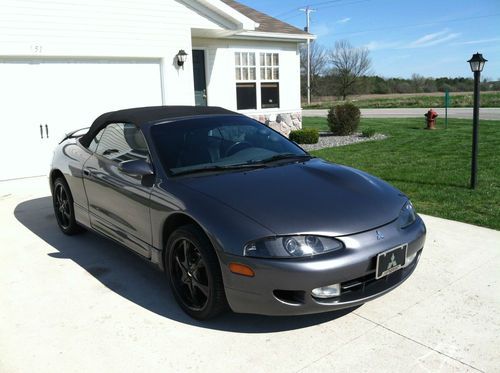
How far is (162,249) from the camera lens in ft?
11.8

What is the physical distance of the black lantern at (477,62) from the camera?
684 cm

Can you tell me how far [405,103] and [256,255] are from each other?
38.3 metres

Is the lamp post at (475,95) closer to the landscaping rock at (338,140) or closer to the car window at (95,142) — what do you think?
the car window at (95,142)

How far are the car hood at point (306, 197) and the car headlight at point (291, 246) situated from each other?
48 mm

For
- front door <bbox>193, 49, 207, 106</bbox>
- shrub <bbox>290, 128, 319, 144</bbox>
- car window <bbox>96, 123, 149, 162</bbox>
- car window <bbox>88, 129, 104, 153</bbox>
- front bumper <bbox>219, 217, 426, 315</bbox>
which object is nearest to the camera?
front bumper <bbox>219, 217, 426, 315</bbox>

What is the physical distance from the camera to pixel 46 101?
367 inches

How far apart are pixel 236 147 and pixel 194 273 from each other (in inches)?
53.1

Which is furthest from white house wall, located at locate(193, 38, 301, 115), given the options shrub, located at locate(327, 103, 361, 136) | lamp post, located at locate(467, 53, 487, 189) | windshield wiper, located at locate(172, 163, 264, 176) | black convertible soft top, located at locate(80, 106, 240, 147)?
windshield wiper, located at locate(172, 163, 264, 176)

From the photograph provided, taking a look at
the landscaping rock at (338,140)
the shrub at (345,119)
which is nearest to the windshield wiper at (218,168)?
the landscaping rock at (338,140)

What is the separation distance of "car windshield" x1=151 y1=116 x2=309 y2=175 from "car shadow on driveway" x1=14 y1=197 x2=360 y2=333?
0.96 meters

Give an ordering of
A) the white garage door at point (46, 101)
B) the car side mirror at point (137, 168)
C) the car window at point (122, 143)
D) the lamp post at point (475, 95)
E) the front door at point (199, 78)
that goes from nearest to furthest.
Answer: the car side mirror at point (137, 168)
the car window at point (122, 143)
the lamp post at point (475, 95)
the white garage door at point (46, 101)
the front door at point (199, 78)

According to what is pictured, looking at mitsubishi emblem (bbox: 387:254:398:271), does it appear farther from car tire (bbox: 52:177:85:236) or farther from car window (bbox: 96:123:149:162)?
car tire (bbox: 52:177:85:236)

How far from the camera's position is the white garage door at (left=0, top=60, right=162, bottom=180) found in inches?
353

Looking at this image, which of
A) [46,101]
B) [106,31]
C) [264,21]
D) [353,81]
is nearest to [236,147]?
[46,101]
